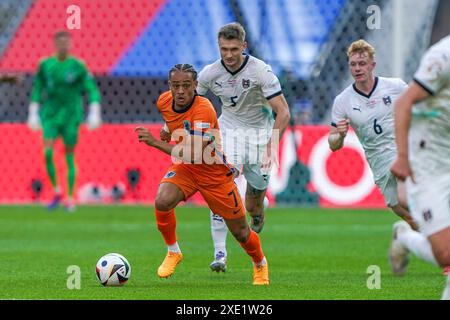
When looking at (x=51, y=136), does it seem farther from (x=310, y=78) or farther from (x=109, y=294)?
(x=109, y=294)

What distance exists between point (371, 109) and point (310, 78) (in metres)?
9.79

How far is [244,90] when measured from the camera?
34.9 feet

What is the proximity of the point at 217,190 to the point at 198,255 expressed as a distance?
2.95m

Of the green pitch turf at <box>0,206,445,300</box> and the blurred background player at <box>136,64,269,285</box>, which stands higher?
the blurred background player at <box>136,64,269,285</box>

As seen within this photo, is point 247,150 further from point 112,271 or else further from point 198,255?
point 112,271

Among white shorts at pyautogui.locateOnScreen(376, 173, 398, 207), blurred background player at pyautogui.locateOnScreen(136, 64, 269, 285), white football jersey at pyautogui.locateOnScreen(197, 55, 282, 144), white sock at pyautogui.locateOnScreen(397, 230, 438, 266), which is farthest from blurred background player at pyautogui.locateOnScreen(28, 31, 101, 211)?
white sock at pyautogui.locateOnScreen(397, 230, 438, 266)

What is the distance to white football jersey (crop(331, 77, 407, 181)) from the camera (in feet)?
33.9

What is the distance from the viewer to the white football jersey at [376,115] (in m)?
10.3

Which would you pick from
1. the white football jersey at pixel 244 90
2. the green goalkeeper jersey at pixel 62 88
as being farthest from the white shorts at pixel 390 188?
the green goalkeeper jersey at pixel 62 88

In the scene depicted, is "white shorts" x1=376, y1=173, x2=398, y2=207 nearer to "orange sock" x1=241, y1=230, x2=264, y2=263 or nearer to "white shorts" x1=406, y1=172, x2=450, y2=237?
"orange sock" x1=241, y1=230, x2=264, y2=263

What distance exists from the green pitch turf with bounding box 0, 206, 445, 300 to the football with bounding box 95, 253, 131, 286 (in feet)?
0.28
